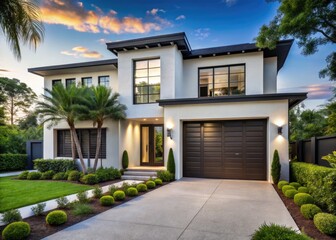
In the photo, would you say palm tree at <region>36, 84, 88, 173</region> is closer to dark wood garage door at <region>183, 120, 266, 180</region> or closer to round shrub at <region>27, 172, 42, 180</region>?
round shrub at <region>27, 172, 42, 180</region>

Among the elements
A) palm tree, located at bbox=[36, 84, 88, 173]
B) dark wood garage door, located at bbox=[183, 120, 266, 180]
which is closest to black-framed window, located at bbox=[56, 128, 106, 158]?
palm tree, located at bbox=[36, 84, 88, 173]

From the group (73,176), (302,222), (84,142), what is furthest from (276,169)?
(84,142)

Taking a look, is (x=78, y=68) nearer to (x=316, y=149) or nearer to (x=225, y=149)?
(x=225, y=149)

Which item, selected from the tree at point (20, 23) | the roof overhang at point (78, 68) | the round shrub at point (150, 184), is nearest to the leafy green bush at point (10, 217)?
the tree at point (20, 23)

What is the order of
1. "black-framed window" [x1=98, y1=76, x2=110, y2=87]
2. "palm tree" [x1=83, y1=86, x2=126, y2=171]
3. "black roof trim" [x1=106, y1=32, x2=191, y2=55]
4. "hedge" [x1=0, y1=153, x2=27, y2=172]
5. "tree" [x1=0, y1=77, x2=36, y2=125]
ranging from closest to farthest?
"palm tree" [x1=83, y1=86, x2=126, y2=171] < "black roof trim" [x1=106, y1=32, x2=191, y2=55] < "black-framed window" [x1=98, y1=76, x2=110, y2=87] < "hedge" [x1=0, y1=153, x2=27, y2=172] < "tree" [x1=0, y1=77, x2=36, y2=125]

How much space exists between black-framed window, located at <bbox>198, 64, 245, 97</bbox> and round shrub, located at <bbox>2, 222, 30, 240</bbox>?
34.5 feet

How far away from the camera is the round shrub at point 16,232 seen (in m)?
3.94

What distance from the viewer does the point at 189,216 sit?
17.6 feet

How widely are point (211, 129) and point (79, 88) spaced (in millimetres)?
7261

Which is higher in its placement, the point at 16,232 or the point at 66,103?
the point at 66,103

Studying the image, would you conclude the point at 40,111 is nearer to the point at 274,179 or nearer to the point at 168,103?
the point at 168,103

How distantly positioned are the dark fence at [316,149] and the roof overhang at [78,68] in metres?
10.9

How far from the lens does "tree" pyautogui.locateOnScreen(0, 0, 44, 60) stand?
4543mm

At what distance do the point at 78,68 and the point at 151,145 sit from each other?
6818 mm
